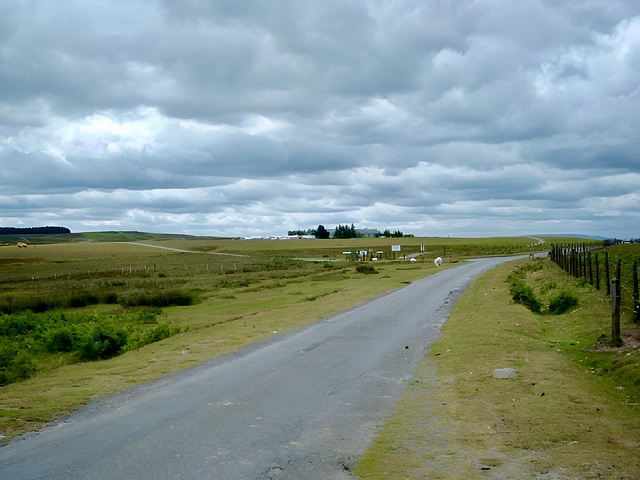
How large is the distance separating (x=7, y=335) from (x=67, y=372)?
1066cm

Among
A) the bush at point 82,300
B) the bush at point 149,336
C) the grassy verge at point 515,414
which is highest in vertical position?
the grassy verge at point 515,414

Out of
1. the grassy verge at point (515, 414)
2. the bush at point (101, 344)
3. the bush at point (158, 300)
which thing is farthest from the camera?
the bush at point (158, 300)

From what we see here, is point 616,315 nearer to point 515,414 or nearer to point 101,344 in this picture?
point 515,414

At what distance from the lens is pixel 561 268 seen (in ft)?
145

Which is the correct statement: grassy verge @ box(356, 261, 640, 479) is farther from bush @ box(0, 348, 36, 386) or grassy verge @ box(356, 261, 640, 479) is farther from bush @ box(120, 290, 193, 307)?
bush @ box(120, 290, 193, 307)

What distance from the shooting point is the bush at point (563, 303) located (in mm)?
22562

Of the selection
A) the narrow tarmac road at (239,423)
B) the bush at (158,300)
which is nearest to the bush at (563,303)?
the narrow tarmac road at (239,423)

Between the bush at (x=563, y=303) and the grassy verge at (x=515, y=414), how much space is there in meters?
5.60

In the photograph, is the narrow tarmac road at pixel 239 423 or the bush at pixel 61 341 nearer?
the narrow tarmac road at pixel 239 423

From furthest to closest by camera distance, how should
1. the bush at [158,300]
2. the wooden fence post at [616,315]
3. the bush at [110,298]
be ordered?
1. the bush at [110,298]
2. the bush at [158,300]
3. the wooden fence post at [616,315]

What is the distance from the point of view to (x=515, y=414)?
352 inches

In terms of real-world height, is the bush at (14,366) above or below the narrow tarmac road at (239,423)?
below

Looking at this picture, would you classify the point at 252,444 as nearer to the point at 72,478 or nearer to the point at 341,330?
the point at 72,478

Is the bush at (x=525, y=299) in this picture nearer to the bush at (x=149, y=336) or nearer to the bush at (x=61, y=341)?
the bush at (x=149, y=336)
